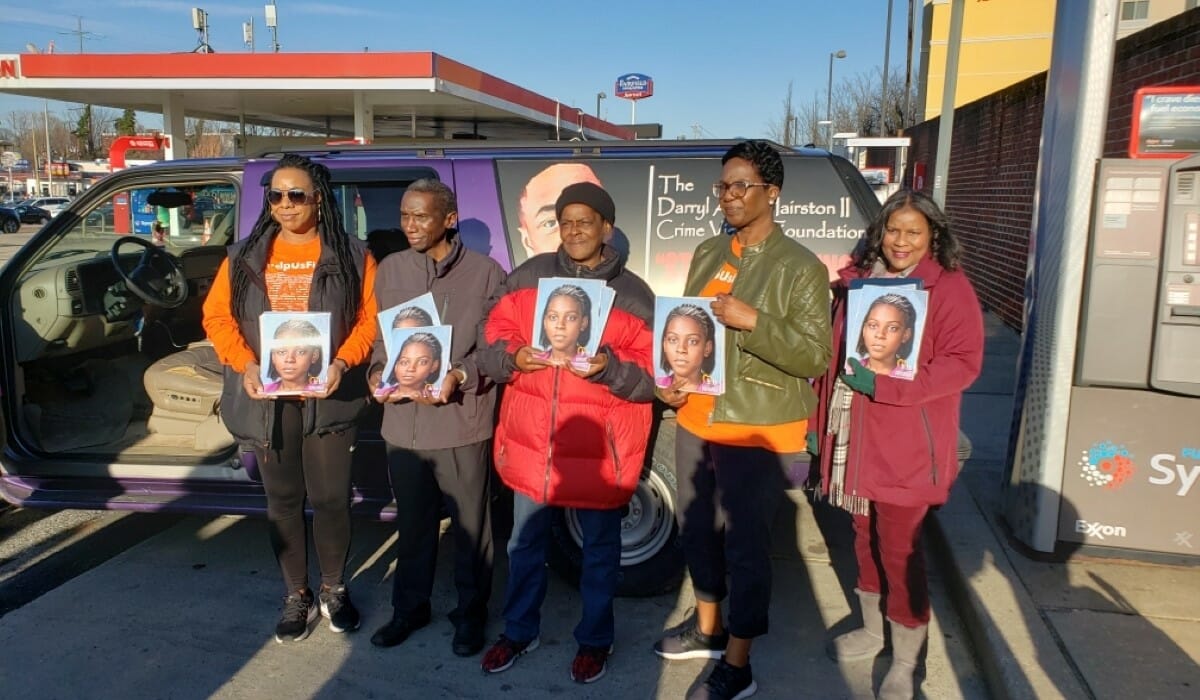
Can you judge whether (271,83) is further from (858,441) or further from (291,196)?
(858,441)

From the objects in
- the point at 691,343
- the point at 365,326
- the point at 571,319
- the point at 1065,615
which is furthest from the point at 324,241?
the point at 1065,615

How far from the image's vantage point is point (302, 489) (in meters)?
3.40

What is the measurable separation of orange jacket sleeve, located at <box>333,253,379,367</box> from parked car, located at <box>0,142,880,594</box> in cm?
53

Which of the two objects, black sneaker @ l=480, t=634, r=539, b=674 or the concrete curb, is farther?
black sneaker @ l=480, t=634, r=539, b=674

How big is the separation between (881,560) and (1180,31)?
5219mm

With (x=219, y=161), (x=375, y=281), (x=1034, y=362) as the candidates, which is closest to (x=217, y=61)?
(x=219, y=161)

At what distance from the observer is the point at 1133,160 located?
349 cm

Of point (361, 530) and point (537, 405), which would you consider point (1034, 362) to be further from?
point (361, 530)

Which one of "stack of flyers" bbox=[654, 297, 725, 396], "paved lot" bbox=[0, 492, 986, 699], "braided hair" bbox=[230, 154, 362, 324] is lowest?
"paved lot" bbox=[0, 492, 986, 699]

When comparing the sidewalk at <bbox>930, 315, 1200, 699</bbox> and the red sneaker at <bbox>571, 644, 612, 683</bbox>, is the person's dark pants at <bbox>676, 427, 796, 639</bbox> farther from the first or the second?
the sidewalk at <bbox>930, 315, 1200, 699</bbox>

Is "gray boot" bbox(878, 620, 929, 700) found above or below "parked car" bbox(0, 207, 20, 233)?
below

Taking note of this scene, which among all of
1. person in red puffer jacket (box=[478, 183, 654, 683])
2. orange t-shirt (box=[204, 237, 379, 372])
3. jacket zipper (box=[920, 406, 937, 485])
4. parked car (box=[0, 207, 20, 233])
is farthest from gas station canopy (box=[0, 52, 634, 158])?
parked car (box=[0, 207, 20, 233])

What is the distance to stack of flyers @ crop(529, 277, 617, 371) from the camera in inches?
110

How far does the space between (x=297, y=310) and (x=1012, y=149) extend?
30.6 ft
